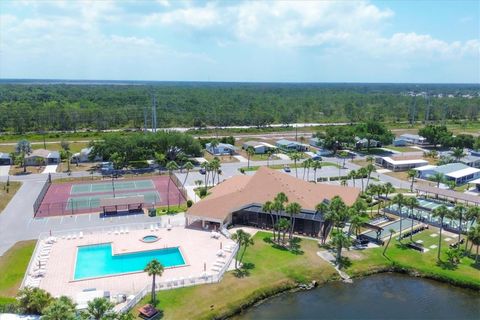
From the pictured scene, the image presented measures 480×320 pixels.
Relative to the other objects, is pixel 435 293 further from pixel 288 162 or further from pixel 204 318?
pixel 288 162

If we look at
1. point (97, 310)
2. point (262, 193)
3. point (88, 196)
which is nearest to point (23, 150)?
point (88, 196)

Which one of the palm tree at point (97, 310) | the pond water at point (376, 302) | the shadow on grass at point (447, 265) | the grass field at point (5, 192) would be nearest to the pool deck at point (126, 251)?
the pond water at point (376, 302)

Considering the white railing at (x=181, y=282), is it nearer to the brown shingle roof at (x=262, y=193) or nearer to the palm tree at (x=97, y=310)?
the palm tree at (x=97, y=310)

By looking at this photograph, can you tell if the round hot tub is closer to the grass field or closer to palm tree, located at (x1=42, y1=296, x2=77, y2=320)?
palm tree, located at (x1=42, y1=296, x2=77, y2=320)

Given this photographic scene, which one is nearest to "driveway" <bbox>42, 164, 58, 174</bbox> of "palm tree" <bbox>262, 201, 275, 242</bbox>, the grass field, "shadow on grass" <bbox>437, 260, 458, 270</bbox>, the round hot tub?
the grass field

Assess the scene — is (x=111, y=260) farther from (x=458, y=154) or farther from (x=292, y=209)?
(x=458, y=154)

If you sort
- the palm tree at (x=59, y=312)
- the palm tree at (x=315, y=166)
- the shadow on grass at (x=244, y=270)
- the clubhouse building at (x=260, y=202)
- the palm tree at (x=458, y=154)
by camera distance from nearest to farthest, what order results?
the palm tree at (x=59, y=312), the shadow on grass at (x=244, y=270), the clubhouse building at (x=260, y=202), the palm tree at (x=315, y=166), the palm tree at (x=458, y=154)
